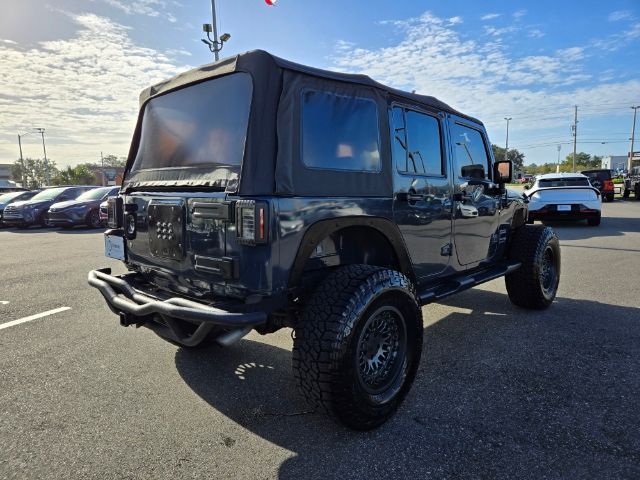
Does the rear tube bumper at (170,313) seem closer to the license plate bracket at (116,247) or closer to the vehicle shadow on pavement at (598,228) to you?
the license plate bracket at (116,247)

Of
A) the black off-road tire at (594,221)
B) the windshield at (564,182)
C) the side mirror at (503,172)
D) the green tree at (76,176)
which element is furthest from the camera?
the green tree at (76,176)

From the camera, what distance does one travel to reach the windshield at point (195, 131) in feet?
8.38

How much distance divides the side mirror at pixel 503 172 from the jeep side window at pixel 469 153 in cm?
9

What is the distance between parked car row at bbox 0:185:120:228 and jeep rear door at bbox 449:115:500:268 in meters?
12.5

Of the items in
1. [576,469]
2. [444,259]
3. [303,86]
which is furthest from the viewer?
[444,259]

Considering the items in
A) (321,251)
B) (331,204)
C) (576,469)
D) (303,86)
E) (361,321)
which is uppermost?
(303,86)

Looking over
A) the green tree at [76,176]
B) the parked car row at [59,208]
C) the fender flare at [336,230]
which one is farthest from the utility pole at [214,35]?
the green tree at [76,176]

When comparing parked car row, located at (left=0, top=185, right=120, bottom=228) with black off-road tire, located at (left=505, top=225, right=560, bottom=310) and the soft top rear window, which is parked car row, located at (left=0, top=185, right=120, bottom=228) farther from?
the soft top rear window

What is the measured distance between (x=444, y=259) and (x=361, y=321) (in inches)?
58.6

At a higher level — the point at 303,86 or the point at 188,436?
the point at 303,86

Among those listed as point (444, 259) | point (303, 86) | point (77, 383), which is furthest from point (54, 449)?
point (444, 259)

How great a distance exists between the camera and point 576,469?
216 cm

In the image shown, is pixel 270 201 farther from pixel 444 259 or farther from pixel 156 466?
pixel 444 259

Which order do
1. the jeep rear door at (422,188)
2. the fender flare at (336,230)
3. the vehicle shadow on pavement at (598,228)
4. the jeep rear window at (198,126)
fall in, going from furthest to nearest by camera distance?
the vehicle shadow on pavement at (598,228)
the jeep rear door at (422,188)
the jeep rear window at (198,126)
the fender flare at (336,230)
